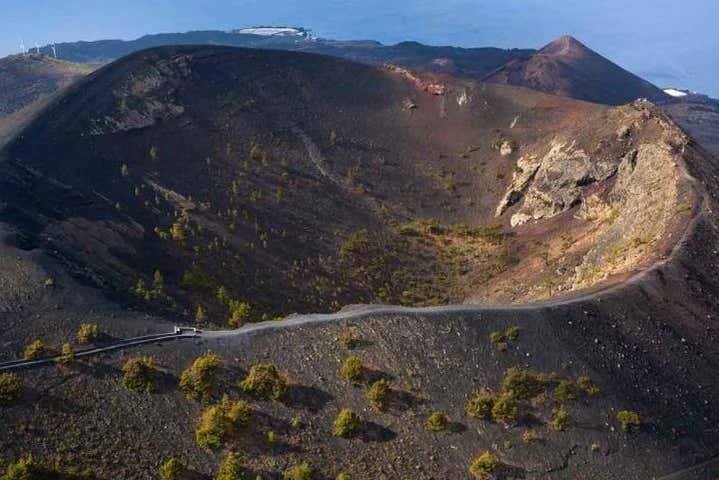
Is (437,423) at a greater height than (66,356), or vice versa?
(66,356)

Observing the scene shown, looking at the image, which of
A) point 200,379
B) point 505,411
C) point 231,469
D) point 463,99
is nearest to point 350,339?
point 200,379

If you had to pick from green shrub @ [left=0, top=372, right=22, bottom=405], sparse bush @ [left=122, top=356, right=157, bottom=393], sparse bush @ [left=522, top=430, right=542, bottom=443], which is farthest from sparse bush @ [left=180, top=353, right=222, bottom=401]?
sparse bush @ [left=522, top=430, right=542, bottom=443]

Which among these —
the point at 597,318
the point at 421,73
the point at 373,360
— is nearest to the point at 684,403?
the point at 597,318

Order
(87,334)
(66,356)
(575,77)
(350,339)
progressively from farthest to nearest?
1. (575,77)
2. (350,339)
3. (87,334)
4. (66,356)

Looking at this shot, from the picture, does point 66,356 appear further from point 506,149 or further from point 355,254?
point 506,149

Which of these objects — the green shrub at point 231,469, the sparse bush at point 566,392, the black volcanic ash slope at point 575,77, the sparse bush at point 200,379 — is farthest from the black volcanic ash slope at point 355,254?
the black volcanic ash slope at point 575,77

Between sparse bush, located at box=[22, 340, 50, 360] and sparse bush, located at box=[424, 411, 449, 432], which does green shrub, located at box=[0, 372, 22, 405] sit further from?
sparse bush, located at box=[424, 411, 449, 432]

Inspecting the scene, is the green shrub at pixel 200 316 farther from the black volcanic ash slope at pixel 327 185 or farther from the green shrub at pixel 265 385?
the green shrub at pixel 265 385
